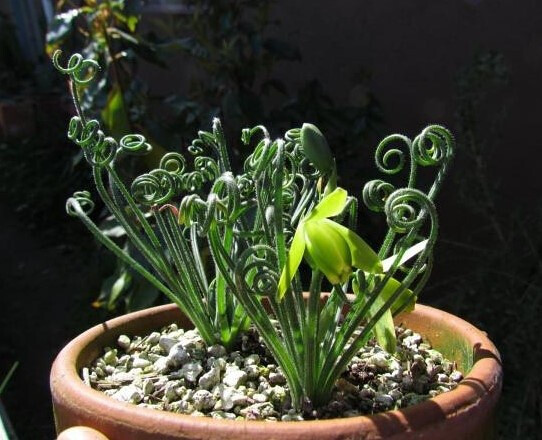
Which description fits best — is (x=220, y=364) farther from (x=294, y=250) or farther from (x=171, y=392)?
(x=294, y=250)

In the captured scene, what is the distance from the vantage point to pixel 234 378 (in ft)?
3.02

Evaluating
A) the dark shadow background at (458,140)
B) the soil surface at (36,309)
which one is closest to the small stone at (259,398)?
the dark shadow background at (458,140)

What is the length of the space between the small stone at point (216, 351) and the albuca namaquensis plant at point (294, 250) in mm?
17

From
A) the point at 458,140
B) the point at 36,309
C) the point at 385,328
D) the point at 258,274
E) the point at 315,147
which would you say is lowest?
the point at 36,309

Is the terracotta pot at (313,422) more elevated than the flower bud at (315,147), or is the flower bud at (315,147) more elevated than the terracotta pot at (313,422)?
the flower bud at (315,147)

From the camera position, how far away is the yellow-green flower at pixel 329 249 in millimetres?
710

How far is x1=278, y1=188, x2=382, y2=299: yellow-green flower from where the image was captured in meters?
0.71

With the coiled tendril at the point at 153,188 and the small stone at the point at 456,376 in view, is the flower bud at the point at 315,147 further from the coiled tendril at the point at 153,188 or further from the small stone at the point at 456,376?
the small stone at the point at 456,376

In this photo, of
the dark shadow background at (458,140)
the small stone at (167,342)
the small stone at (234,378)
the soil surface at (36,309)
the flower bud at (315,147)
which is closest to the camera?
the flower bud at (315,147)

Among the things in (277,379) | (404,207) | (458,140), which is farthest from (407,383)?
(458,140)

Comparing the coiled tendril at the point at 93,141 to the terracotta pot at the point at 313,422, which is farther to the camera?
the coiled tendril at the point at 93,141

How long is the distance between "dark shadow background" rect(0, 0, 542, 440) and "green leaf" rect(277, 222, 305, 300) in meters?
1.35

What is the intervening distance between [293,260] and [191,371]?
0.29 m

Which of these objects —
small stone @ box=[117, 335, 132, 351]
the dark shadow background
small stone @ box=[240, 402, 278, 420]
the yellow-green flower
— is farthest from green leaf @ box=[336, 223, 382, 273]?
the dark shadow background
